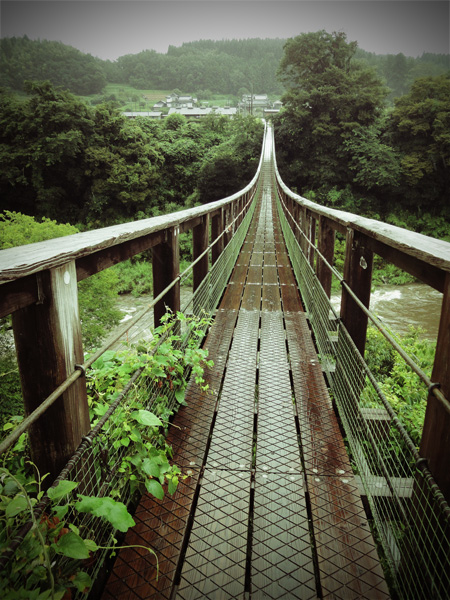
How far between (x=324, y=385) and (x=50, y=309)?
198 cm

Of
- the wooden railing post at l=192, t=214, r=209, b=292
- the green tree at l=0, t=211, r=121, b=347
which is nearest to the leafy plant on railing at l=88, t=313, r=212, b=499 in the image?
the wooden railing post at l=192, t=214, r=209, b=292

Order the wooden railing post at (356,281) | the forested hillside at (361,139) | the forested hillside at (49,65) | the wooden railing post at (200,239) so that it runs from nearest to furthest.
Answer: the wooden railing post at (356,281) → the wooden railing post at (200,239) → the forested hillside at (361,139) → the forested hillside at (49,65)

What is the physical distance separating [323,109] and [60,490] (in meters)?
26.2

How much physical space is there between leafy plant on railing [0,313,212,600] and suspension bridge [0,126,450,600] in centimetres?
7

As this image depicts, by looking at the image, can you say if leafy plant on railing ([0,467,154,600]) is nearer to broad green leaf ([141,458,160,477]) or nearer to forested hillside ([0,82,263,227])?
broad green leaf ([141,458,160,477])

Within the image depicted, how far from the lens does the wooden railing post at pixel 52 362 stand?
1.05 meters

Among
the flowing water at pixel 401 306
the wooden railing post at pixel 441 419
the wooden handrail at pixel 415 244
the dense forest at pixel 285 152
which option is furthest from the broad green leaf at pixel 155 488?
the dense forest at pixel 285 152

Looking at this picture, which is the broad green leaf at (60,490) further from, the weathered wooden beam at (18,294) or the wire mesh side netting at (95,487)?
the weathered wooden beam at (18,294)

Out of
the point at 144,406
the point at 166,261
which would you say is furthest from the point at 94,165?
the point at 144,406

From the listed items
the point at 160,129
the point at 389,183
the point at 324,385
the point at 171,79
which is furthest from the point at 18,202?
the point at 171,79

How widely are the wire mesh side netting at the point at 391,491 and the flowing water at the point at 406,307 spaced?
1250cm

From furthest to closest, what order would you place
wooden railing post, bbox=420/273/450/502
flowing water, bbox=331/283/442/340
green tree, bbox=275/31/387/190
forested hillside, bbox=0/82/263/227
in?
forested hillside, bbox=0/82/263/227 → green tree, bbox=275/31/387/190 → flowing water, bbox=331/283/442/340 → wooden railing post, bbox=420/273/450/502

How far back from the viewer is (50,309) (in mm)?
1057

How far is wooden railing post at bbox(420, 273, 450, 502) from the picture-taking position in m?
1.04
